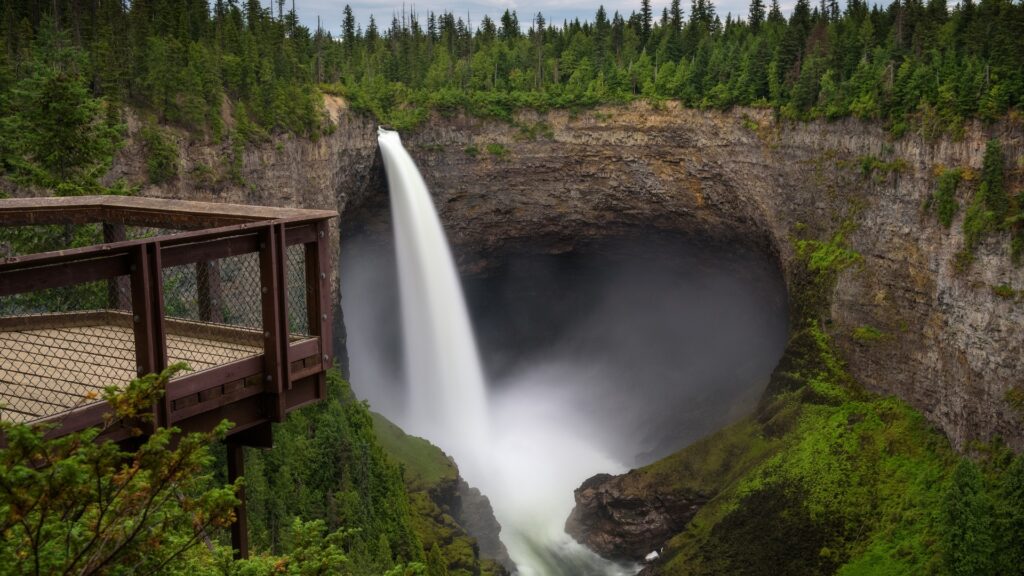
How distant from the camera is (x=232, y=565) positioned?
10.3 metres

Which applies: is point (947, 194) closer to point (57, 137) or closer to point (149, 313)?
point (57, 137)

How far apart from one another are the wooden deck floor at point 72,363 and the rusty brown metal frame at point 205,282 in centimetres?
33

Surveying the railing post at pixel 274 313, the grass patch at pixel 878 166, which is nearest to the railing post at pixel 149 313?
the railing post at pixel 274 313

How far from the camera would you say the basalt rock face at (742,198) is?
1478 inches

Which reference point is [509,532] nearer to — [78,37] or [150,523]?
[78,37]

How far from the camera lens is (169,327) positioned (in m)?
11.4

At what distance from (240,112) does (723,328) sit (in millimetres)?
32873

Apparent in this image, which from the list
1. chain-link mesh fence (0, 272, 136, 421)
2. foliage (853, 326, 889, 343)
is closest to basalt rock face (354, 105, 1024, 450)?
foliage (853, 326, 889, 343)

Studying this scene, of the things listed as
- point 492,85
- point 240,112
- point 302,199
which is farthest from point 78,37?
point 492,85

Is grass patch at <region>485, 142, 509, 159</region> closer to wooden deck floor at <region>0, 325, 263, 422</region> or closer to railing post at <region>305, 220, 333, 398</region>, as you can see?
wooden deck floor at <region>0, 325, 263, 422</region>

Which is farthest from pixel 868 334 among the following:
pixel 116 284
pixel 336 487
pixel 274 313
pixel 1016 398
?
pixel 274 313

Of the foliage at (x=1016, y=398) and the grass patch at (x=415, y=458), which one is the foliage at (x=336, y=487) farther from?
the foliage at (x=1016, y=398)

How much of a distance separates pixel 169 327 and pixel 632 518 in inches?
1478

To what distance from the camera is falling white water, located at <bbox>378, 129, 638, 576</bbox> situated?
5403 cm
